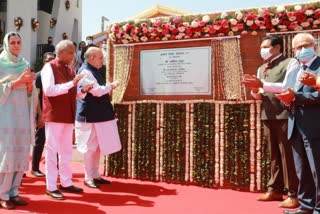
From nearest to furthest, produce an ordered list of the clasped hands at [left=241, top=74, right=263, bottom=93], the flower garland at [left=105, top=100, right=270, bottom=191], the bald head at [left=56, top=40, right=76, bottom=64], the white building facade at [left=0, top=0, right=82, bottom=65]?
the clasped hands at [left=241, top=74, right=263, bottom=93] < the bald head at [left=56, top=40, right=76, bottom=64] < the flower garland at [left=105, top=100, right=270, bottom=191] < the white building facade at [left=0, top=0, right=82, bottom=65]

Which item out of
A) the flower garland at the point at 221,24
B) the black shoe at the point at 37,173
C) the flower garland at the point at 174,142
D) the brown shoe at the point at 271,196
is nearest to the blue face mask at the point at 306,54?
the flower garland at the point at 221,24

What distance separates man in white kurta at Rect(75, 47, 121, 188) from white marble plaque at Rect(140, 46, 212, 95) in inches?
26.5

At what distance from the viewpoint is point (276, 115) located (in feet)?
13.5

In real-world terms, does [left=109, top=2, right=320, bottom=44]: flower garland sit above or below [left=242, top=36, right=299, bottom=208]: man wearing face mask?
above

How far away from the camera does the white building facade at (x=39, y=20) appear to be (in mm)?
16297

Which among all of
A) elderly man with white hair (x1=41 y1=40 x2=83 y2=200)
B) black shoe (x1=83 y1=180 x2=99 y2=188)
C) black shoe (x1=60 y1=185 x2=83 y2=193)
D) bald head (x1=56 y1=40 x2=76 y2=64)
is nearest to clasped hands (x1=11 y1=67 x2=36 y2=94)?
elderly man with white hair (x1=41 y1=40 x2=83 y2=200)

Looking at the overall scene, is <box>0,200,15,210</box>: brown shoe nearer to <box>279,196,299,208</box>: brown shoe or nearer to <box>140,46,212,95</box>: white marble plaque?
<box>140,46,212,95</box>: white marble plaque

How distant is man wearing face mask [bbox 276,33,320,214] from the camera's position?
3357 millimetres

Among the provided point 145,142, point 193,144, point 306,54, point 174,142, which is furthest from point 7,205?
point 306,54

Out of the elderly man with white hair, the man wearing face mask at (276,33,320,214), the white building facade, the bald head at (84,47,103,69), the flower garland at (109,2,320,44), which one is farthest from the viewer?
the white building facade

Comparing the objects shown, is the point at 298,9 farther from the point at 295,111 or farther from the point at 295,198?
the point at 295,198

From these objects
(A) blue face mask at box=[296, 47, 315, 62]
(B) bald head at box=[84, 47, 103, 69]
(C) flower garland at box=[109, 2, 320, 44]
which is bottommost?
(A) blue face mask at box=[296, 47, 315, 62]

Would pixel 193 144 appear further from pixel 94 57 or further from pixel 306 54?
pixel 306 54

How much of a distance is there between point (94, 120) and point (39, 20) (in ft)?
49.0
